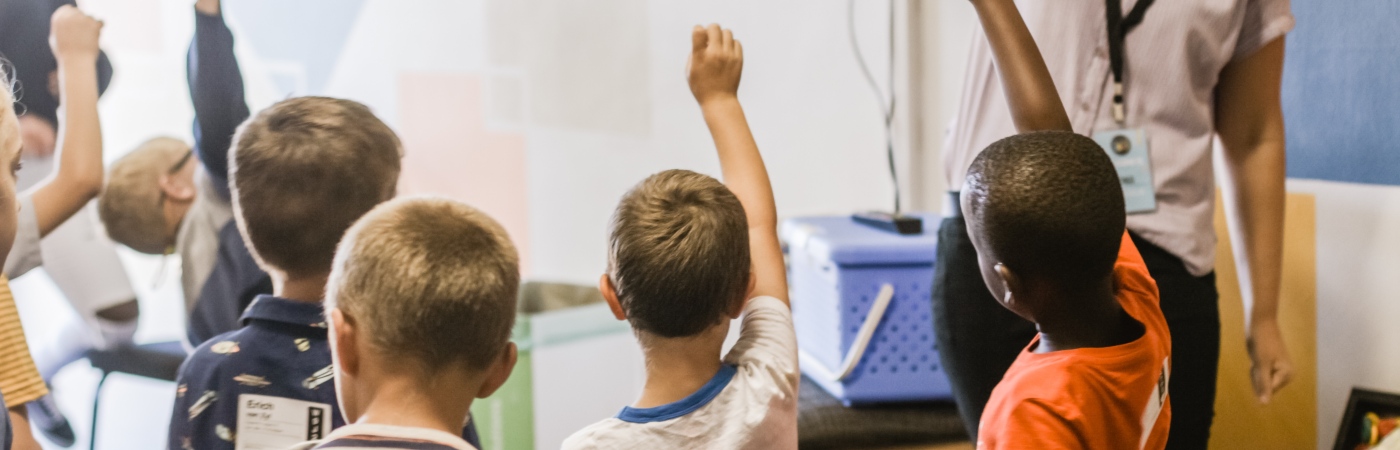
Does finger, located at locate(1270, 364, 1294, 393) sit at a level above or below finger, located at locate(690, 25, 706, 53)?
below

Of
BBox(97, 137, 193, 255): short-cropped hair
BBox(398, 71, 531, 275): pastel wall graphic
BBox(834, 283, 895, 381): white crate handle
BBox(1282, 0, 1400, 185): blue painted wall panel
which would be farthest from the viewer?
BBox(398, 71, 531, 275): pastel wall graphic

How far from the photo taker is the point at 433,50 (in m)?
1.90

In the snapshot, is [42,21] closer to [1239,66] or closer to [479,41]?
[479,41]

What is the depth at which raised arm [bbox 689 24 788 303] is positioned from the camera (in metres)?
1.02

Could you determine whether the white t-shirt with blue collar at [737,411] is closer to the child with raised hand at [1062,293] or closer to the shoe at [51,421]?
the child with raised hand at [1062,293]

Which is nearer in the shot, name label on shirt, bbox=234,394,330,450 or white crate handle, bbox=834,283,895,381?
name label on shirt, bbox=234,394,330,450

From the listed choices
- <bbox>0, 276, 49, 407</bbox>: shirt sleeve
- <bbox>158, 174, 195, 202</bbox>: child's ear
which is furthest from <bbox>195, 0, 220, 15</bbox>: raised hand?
<bbox>0, 276, 49, 407</bbox>: shirt sleeve

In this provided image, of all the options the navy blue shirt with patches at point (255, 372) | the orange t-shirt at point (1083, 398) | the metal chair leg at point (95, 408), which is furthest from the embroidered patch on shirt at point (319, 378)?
the metal chair leg at point (95, 408)

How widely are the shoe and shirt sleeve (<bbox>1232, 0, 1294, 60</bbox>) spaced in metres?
1.73

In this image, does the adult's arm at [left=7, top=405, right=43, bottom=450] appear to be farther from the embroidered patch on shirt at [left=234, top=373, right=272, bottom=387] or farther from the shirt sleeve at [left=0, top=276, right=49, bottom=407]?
the embroidered patch on shirt at [left=234, top=373, right=272, bottom=387]

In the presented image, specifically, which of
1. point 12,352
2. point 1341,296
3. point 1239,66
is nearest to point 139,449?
point 12,352

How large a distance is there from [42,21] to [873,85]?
5.27 ft

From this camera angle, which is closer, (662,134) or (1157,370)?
(1157,370)

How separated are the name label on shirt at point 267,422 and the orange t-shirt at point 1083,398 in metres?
0.65
